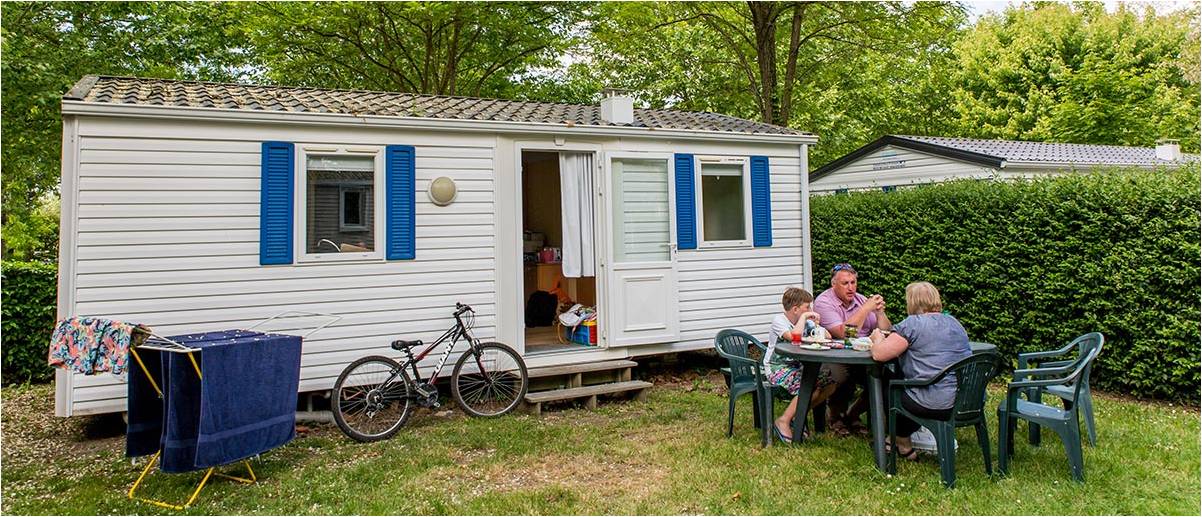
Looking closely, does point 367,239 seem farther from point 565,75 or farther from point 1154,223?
point 565,75

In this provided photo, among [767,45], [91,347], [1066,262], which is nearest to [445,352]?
[91,347]

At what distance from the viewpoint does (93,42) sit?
1054 cm

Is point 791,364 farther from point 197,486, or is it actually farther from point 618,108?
point 197,486

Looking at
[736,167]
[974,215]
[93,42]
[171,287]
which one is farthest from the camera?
[93,42]

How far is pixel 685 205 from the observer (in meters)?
7.15

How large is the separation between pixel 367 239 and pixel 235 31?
755cm

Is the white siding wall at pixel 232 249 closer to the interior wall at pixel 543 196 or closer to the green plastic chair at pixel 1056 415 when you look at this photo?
the interior wall at pixel 543 196

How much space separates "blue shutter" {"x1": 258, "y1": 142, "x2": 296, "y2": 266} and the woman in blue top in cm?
428

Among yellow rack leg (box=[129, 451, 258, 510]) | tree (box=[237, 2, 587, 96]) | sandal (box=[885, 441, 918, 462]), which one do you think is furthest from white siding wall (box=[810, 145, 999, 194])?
yellow rack leg (box=[129, 451, 258, 510])

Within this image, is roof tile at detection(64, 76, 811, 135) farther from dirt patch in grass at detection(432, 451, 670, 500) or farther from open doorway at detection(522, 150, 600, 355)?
dirt patch in grass at detection(432, 451, 670, 500)

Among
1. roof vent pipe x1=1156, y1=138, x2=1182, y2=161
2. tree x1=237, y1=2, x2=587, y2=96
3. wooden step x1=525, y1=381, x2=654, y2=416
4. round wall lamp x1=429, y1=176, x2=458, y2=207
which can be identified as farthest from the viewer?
tree x1=237, y1=2, x2=587, y2=96

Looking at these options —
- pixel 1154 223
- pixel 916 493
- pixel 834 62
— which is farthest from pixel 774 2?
pixel 916 493

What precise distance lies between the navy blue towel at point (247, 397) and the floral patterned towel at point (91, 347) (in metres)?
0.42

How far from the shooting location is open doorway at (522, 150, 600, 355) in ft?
22.5
